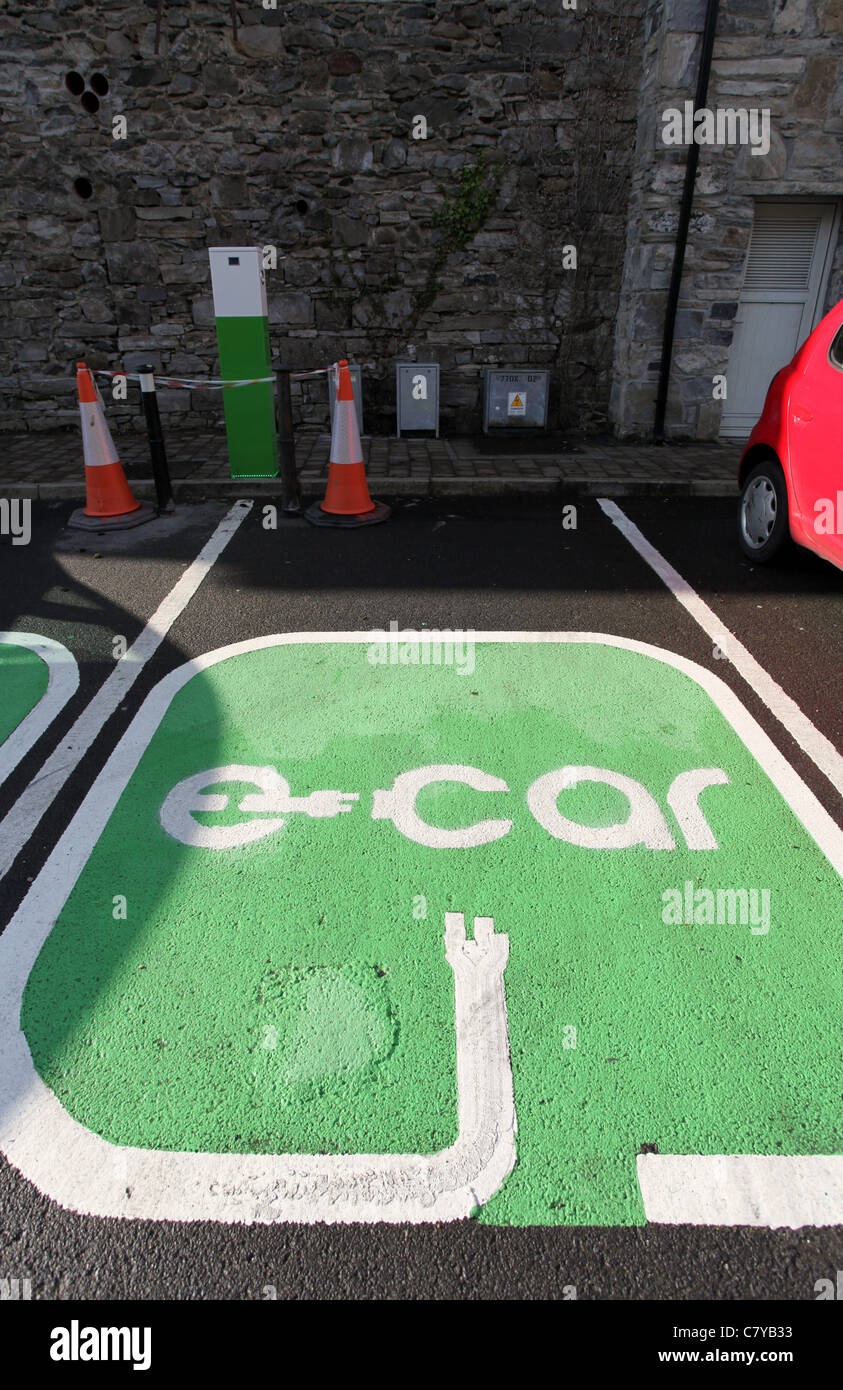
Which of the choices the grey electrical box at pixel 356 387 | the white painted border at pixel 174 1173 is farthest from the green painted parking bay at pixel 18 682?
the grey electrical box at pixel 356 387

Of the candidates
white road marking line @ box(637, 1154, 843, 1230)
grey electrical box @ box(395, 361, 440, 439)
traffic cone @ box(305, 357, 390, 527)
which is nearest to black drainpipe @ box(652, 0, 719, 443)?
grey electrical box @ box(395, 361, 440, 439)

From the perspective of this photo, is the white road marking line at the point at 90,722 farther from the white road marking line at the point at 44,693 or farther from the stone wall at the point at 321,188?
A: the stone wall at the point at 321,188

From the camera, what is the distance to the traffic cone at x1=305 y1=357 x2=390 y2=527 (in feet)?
20.7

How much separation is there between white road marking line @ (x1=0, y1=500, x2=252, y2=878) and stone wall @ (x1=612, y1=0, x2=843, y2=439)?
5.91 meters

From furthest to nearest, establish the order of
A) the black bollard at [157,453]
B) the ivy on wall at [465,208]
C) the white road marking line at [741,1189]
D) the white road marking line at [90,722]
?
1. the ivy on wall at [465,208]
2. the black bollard at [157,453]
3. the white road marking line at [90,722]
4. the white road marking line at [741,1189]

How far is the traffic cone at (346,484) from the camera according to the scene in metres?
6.32

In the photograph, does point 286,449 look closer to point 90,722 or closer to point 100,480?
point 100,480

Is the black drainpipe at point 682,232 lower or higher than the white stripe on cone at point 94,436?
higher

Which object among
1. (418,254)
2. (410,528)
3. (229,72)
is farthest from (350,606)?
(229,72)

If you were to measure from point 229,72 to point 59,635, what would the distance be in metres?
7.42

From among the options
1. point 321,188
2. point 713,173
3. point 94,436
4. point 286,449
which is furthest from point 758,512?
point 321,188

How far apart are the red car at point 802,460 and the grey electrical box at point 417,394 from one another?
4.37 metres

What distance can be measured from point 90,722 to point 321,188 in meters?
7.74

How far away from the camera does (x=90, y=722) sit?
3.72 metres
